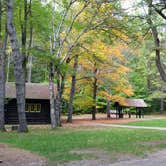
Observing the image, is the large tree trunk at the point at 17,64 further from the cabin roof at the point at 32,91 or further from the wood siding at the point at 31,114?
the wood siding at the point at 31,114

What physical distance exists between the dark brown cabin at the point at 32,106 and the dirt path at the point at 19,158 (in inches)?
742

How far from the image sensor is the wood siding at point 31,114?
30720 mm

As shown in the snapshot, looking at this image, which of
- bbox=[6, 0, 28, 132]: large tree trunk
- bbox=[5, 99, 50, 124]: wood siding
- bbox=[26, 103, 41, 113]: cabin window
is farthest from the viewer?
bbox=[26, 103, 41, 113]: cabin window

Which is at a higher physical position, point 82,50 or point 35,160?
point 82,50

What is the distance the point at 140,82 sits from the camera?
5419 centimetres

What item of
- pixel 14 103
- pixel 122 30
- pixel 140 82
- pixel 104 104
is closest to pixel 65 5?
pixel 122 30

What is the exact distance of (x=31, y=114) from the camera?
104 ft

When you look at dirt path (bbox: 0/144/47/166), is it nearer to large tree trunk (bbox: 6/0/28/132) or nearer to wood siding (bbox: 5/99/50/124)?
large tree trunk (bbox: 6/0/28/132)

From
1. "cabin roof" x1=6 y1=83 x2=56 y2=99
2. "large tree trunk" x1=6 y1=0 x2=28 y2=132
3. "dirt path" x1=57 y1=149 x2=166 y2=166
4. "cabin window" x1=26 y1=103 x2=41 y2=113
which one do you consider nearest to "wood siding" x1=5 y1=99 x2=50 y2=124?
"cabin window" x1=26 y1=103 x2=41 y2=113

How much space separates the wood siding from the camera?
30720mm

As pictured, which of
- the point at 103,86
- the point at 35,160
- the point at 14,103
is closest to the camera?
the point at 35,160

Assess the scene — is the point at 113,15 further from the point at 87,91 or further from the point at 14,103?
the point at 87,91

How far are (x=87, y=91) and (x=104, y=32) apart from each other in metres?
14.6

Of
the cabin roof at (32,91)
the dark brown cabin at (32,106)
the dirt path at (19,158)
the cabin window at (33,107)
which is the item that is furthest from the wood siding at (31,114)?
the dirt path at (19,158)
